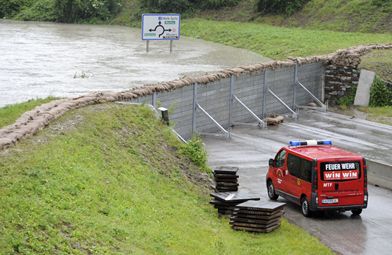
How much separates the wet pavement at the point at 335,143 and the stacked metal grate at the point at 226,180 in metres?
1.75

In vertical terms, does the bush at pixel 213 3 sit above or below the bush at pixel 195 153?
above

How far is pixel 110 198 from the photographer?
17.5 meters

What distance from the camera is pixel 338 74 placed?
42.8 metres

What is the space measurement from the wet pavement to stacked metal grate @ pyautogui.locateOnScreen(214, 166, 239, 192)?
1.75 metres

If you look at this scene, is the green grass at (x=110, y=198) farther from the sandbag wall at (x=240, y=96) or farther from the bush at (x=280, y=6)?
the bush at (x=280, y=6)

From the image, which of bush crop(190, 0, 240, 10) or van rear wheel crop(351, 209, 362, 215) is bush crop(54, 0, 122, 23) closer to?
bush crop(190, 0, 240, 10)

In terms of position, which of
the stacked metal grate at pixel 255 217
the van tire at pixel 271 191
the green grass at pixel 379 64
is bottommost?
the van tire at pixel 271 191

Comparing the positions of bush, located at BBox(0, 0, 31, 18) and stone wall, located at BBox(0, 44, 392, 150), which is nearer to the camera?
stone wall, located at BBox(0, 44, 392, 150)

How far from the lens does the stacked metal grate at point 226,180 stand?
22.3 meters

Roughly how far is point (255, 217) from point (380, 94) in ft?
77.6

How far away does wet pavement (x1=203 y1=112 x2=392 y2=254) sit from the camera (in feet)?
66.8

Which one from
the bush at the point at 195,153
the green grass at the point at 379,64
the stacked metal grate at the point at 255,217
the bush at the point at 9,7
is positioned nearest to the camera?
the stacked metal grate at the point at 255,217

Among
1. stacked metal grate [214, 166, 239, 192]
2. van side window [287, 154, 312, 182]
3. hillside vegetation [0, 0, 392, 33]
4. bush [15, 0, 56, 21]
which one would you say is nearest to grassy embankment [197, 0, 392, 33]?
hillside vegetation [0, 0, 392, 33]

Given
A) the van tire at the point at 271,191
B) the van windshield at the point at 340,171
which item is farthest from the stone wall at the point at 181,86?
the van windshield at the point at 340,171
